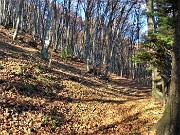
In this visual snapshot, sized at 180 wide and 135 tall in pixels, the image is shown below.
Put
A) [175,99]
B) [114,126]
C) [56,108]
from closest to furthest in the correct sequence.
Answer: [175,99] < [114,126] < [56,108]

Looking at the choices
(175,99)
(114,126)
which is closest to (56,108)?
(114,126)

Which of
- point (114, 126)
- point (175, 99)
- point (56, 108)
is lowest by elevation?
point (114, 126)

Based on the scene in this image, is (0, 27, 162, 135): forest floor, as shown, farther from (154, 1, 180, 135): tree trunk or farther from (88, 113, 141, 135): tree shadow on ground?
(154, 1, 180, 135): tree trunk

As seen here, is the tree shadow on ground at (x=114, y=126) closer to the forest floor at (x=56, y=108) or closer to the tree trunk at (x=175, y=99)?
the forest floor at (x=56, y=108)

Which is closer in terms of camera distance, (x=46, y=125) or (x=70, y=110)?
(x=46, y=125)

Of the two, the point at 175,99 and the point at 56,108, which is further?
the point at 56,108

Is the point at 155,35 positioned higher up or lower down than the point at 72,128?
higher up

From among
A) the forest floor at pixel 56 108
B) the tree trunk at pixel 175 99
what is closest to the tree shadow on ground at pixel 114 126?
the forest floor at pixel 56 108

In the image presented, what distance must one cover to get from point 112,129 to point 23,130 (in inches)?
140

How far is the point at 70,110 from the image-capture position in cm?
1199

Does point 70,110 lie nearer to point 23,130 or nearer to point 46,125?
point 46,125

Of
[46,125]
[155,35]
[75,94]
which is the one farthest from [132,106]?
[46,125]

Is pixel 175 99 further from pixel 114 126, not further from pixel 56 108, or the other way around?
pixel 56 108

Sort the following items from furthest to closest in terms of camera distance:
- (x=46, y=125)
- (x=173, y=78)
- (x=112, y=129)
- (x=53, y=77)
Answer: (x=53, y=77)
(x=112, y=129)
(x=46, y=125)
(x=173, y=78)
